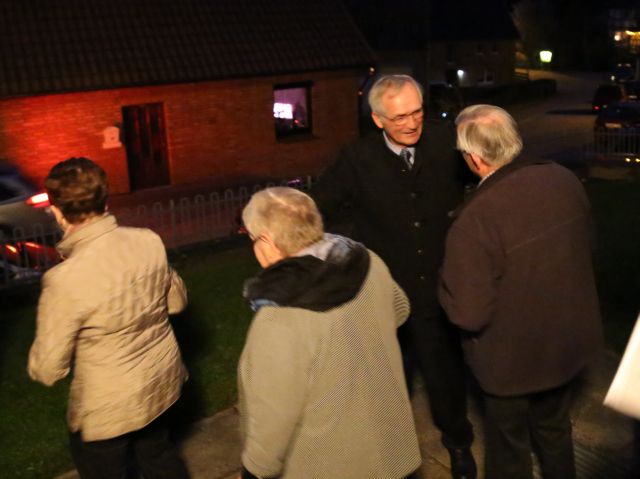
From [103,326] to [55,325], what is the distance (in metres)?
0.19

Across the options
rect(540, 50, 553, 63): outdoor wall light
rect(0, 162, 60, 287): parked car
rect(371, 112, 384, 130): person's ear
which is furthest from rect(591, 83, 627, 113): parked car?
rect(371, 112, 384, 130): person's ear

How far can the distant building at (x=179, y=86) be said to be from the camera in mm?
15273

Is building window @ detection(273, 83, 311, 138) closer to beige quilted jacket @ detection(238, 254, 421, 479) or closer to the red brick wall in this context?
the red brick wall

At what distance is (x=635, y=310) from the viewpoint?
6.95 meters

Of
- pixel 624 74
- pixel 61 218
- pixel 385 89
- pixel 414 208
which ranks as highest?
pixel 385 89

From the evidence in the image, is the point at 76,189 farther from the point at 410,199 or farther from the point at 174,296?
the point at 410,199

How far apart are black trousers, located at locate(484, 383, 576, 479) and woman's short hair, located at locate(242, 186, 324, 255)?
1.29 meters

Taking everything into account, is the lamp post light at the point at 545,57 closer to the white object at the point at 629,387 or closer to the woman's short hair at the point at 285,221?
the woman's short hair at the point at 285,221

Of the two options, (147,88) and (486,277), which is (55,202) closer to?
(486,277)

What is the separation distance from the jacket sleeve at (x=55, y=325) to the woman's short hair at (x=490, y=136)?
167 cm

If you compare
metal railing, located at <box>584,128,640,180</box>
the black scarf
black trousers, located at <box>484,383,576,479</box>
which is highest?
the black scarf

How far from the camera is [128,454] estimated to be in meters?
3.66

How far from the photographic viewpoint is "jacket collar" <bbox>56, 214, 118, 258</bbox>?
10.5 ft

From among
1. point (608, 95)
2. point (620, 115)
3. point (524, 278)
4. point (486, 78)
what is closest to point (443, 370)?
point (524, 278)
